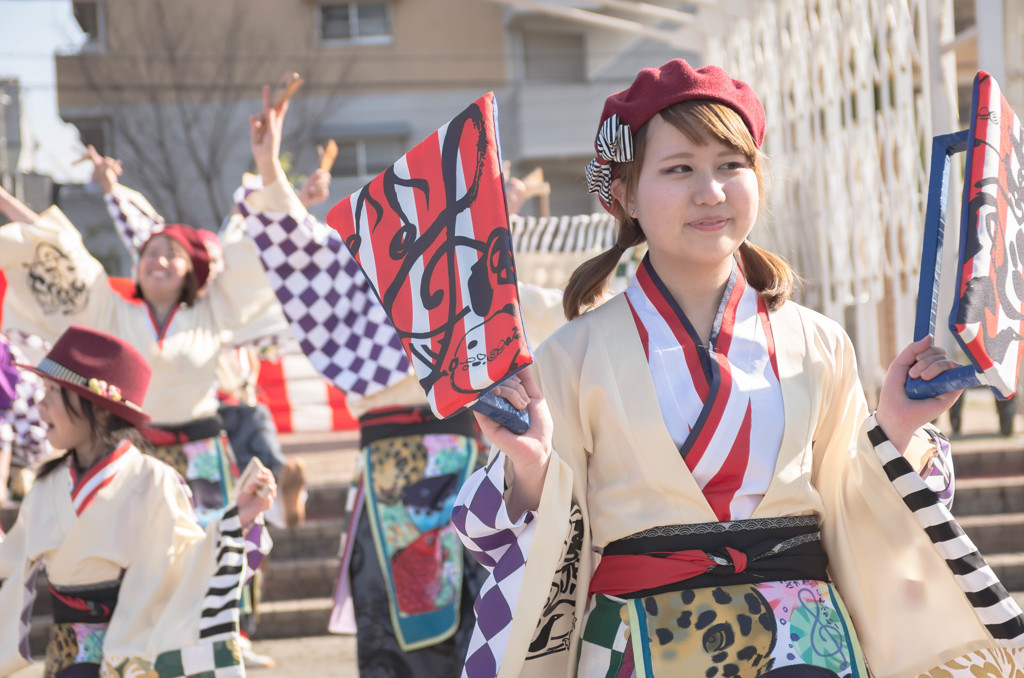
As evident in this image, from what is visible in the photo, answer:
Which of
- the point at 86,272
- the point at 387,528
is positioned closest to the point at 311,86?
the point at 86,272

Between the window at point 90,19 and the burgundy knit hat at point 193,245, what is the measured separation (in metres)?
16.6

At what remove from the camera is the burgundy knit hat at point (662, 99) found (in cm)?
198

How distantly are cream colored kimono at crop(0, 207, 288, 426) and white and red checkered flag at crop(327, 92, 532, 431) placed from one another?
3.21m

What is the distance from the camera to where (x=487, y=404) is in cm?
174

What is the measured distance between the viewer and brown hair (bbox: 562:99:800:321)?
196 cm

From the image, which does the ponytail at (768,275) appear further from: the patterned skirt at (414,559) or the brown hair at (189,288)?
the brown hair at (189,288)

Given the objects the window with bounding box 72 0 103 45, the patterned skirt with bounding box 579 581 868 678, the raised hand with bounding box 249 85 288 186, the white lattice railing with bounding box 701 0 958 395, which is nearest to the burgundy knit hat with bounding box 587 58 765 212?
the patterned skirt with bounding box 579 581 868 678

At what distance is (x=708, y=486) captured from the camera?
1.91 meters

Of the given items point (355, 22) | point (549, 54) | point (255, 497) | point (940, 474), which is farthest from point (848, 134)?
point (355, 22)

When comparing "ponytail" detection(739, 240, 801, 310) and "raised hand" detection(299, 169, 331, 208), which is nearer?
"ponytail" detection(739, 240, 801, 310)

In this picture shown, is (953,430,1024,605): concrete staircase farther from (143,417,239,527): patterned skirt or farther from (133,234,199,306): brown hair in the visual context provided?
(133,234,199,306): brown hair

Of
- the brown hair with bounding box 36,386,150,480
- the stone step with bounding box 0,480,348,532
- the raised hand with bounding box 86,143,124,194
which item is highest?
the raised hand with bounding box 86,143,124,194

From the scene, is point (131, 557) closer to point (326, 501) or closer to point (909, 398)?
point (909, 398)

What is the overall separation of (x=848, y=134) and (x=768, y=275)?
18.8ft
